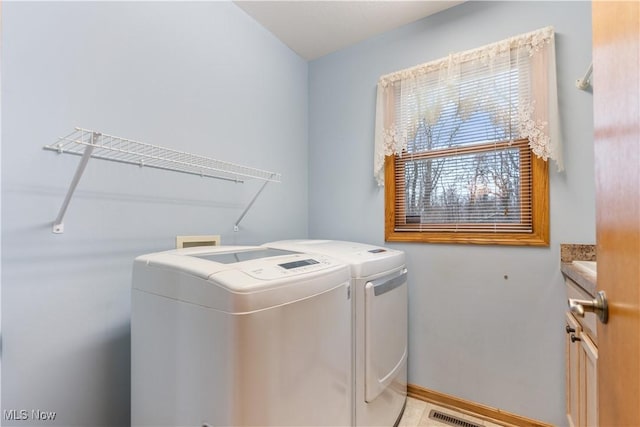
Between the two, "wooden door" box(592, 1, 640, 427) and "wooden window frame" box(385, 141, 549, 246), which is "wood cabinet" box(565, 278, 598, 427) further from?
"wooden door" box(592, 1, 640, 427)

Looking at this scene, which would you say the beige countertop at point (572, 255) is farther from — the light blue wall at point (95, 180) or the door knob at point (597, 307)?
the light blue wall at point (95, 180)

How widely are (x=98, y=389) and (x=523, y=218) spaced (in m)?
2.29

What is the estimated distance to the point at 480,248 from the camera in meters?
1.84

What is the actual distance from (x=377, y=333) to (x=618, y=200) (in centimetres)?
110

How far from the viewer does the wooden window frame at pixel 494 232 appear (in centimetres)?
165

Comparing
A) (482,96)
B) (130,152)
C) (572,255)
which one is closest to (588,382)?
(572,255)

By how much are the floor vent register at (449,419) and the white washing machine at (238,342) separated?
95 centimetres

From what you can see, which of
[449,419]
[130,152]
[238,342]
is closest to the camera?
[238,342]

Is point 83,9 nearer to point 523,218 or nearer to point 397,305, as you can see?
point 397,305

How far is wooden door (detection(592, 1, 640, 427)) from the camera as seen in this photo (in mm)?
517

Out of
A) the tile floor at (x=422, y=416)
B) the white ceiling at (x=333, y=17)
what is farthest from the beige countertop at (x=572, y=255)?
the white ceiling at (x=333, y=17)

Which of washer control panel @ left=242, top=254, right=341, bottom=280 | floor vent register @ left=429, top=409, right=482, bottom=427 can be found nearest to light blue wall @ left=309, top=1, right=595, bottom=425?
floor vent register @ left=429, top=409, right=482, bottom=427

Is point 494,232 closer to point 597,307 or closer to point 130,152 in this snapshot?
point 597,307

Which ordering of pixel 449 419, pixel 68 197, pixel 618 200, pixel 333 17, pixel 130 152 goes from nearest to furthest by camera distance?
pixel 618 200 < pixel 68 197 < pixel 130 152 < pixel 449 419 < pixel 333 17
